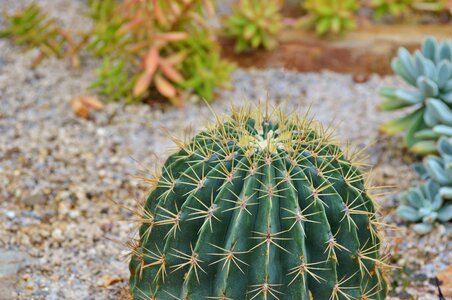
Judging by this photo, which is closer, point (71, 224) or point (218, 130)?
point (218, 130)

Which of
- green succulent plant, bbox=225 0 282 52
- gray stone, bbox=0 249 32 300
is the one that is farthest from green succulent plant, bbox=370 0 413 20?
gray stone, bbox=0 249 32 300

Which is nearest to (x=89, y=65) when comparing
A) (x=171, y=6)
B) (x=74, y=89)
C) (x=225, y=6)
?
(x=74, y=89)

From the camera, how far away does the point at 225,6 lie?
6637 millimetres

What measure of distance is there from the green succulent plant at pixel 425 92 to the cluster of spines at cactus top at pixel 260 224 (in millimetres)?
1509

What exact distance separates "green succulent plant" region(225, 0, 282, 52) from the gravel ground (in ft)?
1.03

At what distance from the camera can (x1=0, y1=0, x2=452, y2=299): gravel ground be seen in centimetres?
314

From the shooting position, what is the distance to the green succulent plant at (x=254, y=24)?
552cm

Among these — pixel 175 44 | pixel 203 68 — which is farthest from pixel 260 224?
pixel 175 44

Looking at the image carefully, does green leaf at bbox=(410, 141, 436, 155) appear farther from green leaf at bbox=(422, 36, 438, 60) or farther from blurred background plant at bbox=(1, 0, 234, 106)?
blurred background plant at bbox=(1, 0, 234, 106)

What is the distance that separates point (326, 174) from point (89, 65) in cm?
338

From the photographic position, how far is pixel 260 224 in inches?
85.6

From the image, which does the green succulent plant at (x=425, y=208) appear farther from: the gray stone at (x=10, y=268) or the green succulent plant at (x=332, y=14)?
the green succulent plant at (x=332, y=14)

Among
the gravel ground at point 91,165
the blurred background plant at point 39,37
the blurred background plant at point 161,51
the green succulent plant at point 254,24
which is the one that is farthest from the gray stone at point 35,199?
the green succulent plant at point 254,24

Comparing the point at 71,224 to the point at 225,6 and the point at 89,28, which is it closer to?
the point at 89,28
